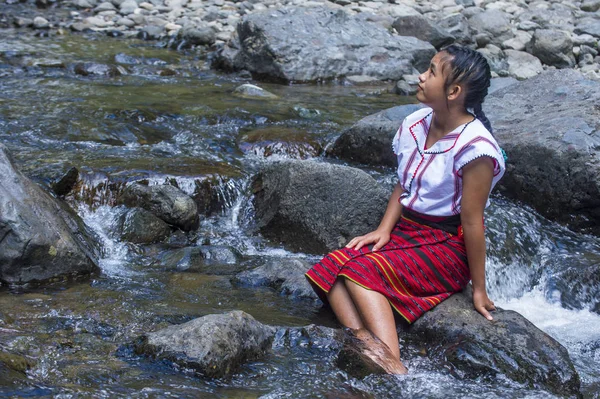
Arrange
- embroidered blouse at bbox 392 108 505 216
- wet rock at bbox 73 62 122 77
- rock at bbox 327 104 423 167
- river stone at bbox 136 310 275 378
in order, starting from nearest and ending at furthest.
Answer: river stone at bbox 136 310 275 378
embroidered blouse at bbox 392 108 505 216
rock at bbox 327 104 423 167
wet rock at bbox 73 62 122 77

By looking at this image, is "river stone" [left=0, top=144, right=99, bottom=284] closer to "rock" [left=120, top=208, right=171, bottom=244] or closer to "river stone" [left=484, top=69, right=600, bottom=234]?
"rock" [left=120, top=208, right=171, bottom=244]

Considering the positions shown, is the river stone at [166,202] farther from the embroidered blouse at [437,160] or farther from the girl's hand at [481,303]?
the girl's hand at [481,303]

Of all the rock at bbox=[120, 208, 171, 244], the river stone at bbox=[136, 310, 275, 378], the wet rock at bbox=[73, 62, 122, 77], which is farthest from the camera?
the wet rock at bbox=[73, 62, 122, 77]

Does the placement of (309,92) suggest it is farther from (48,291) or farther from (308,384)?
(308,384)

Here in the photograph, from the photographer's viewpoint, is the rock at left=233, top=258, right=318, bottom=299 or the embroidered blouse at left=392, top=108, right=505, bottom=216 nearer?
the embroidered blouse at left=392, top=108, right=505, bottom=216

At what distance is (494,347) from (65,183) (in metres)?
3.55

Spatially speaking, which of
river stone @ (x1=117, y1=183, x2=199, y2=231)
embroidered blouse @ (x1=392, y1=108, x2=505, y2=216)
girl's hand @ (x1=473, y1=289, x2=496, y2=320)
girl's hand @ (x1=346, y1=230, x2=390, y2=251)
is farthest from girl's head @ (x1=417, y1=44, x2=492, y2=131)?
river stone @ (x1=117, y1=183, x2=199, y2=231)

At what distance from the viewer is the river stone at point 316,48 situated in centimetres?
1082

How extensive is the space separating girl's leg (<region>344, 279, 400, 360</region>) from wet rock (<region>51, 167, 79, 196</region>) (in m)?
2.89

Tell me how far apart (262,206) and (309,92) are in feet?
14.7

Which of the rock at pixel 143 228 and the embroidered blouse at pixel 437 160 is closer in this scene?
the embroidered blouse at pixel 437 160

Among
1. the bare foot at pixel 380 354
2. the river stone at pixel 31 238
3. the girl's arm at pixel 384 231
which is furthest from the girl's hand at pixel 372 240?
the river stone at pixel 31 238

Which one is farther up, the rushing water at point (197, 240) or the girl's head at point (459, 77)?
the girl's head at point (459, 77)

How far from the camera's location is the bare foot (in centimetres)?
340
